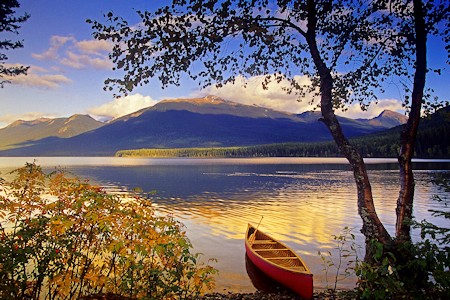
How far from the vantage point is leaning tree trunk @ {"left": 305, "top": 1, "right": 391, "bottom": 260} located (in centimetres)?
900

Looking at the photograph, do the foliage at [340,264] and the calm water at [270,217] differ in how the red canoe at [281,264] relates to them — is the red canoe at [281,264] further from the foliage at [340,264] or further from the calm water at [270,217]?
the calm water at [270,217]

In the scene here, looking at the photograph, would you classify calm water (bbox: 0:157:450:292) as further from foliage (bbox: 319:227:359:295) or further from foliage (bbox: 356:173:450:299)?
foliage (bbox: 356:173:450:299)

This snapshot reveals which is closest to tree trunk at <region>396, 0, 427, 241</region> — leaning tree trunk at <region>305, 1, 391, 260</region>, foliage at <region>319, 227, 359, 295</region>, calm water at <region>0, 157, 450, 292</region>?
leaning tree trunk at <region>305, 1, 391, 260</region>

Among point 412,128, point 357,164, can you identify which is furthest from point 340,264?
point 412,128

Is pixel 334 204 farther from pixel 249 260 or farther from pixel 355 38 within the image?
pixel 355 38

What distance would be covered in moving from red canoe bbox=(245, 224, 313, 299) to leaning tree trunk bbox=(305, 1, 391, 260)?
5191mm

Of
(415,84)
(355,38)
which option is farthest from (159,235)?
(355,38)

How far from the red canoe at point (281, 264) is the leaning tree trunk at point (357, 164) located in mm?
5191

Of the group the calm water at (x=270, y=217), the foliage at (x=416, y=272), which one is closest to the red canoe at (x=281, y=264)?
the calm water at (x=270, y=217)

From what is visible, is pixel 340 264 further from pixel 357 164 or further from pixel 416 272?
pixel 416 272

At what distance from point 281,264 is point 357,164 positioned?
834 centimetres

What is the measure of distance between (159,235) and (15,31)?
24936 mm

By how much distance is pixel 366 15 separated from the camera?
10.8 meters

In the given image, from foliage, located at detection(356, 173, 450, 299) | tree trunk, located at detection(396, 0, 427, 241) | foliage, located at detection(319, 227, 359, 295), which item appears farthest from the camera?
foliage, located at detection(319, 227, 359, 295)
